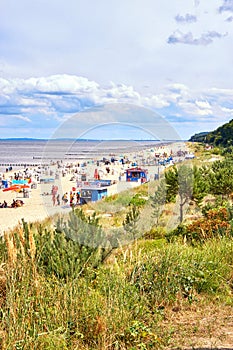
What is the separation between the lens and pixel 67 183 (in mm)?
19516

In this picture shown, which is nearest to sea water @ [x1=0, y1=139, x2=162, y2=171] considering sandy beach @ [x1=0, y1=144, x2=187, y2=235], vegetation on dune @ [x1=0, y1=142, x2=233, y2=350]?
sandy beach @ [x1=0, y1=144, x2=187, y2=235]

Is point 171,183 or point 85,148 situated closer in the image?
point 85,148

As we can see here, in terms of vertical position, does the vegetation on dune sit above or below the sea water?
below

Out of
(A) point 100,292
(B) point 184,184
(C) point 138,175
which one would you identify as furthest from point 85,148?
(A) point 100,292

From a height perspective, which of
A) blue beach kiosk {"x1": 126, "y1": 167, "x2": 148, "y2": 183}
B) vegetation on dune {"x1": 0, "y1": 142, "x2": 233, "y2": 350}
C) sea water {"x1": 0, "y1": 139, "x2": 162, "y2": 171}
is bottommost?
vegetation on dune {"x1": 0, "y1": 142, "x2": 233, "y2": 350}

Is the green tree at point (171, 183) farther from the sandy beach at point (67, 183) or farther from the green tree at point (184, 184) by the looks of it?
the sandy beach at point (67, 183)

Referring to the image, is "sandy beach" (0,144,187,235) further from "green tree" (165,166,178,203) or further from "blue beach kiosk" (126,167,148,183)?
"green tree" (165,166,178,203)

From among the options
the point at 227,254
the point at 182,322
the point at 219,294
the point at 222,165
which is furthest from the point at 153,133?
the point at 222,165

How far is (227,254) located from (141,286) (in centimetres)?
138

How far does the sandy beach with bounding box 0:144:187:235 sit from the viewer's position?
44.8ft

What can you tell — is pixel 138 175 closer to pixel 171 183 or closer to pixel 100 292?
pixel 171 183

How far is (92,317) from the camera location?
318cm

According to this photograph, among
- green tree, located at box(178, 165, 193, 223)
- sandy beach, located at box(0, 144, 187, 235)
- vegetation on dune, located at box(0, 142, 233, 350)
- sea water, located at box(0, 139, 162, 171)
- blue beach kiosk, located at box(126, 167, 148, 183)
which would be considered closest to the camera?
vegetation on dune, located at box(0, 142, 233, 350)

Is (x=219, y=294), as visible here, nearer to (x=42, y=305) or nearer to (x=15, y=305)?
(x=42, y=305)
